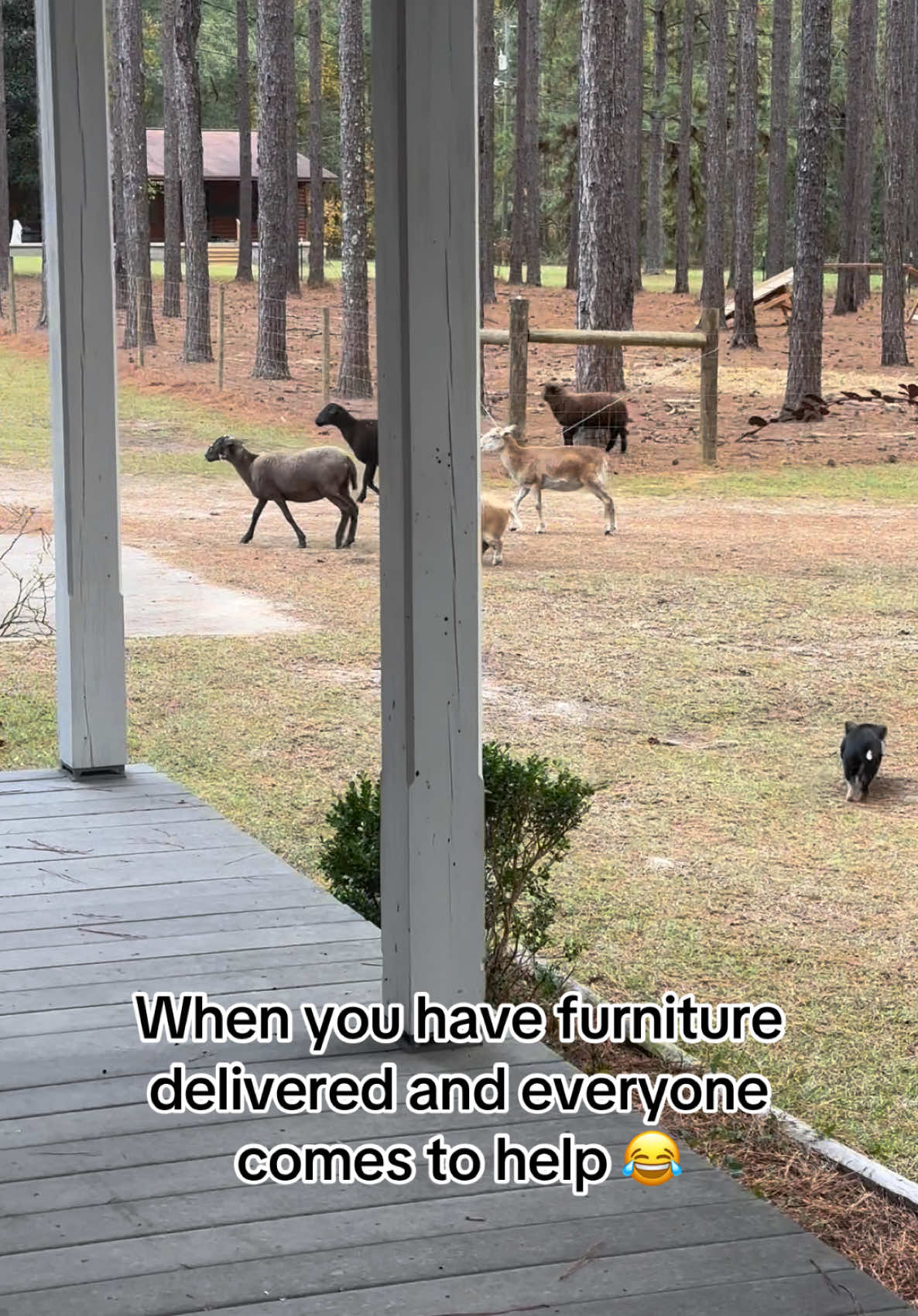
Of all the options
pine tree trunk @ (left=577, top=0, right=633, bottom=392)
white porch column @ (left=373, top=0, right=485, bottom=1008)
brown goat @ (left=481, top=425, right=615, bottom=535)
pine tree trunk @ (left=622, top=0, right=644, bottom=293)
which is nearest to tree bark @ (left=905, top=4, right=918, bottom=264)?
pine tree trunk @ (left=622, top=0, right=644, bottom=293)

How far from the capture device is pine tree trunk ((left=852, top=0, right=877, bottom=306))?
2834cm

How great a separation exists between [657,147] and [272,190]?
22278 millimetres

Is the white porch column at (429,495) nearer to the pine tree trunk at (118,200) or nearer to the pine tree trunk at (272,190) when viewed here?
the pine tree trunk at (272,190)

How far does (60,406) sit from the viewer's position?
4.44 m

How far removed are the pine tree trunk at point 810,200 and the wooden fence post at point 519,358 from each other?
12.9 feet

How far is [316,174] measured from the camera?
108 ft

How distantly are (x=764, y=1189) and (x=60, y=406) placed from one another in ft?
→ 8.79

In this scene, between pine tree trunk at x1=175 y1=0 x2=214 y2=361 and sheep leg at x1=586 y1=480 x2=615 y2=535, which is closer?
sheep leg at x1=586 y1=480 x2=615 y2=535

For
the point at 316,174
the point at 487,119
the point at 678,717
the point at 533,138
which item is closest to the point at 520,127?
the point at 533,138

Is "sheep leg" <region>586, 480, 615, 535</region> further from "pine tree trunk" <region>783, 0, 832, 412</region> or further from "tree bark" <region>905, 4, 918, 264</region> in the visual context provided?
"tree bark" <region>905, 4, 918, 264</region>

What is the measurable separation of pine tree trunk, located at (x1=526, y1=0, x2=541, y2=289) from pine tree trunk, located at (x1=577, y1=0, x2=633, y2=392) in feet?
47.3

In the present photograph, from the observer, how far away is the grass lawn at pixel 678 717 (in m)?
4.80

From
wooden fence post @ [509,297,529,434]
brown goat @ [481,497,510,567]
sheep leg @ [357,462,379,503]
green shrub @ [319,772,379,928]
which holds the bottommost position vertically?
green shrub @ [319,772,379,928]

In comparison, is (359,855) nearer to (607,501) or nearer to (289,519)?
(289,519)
